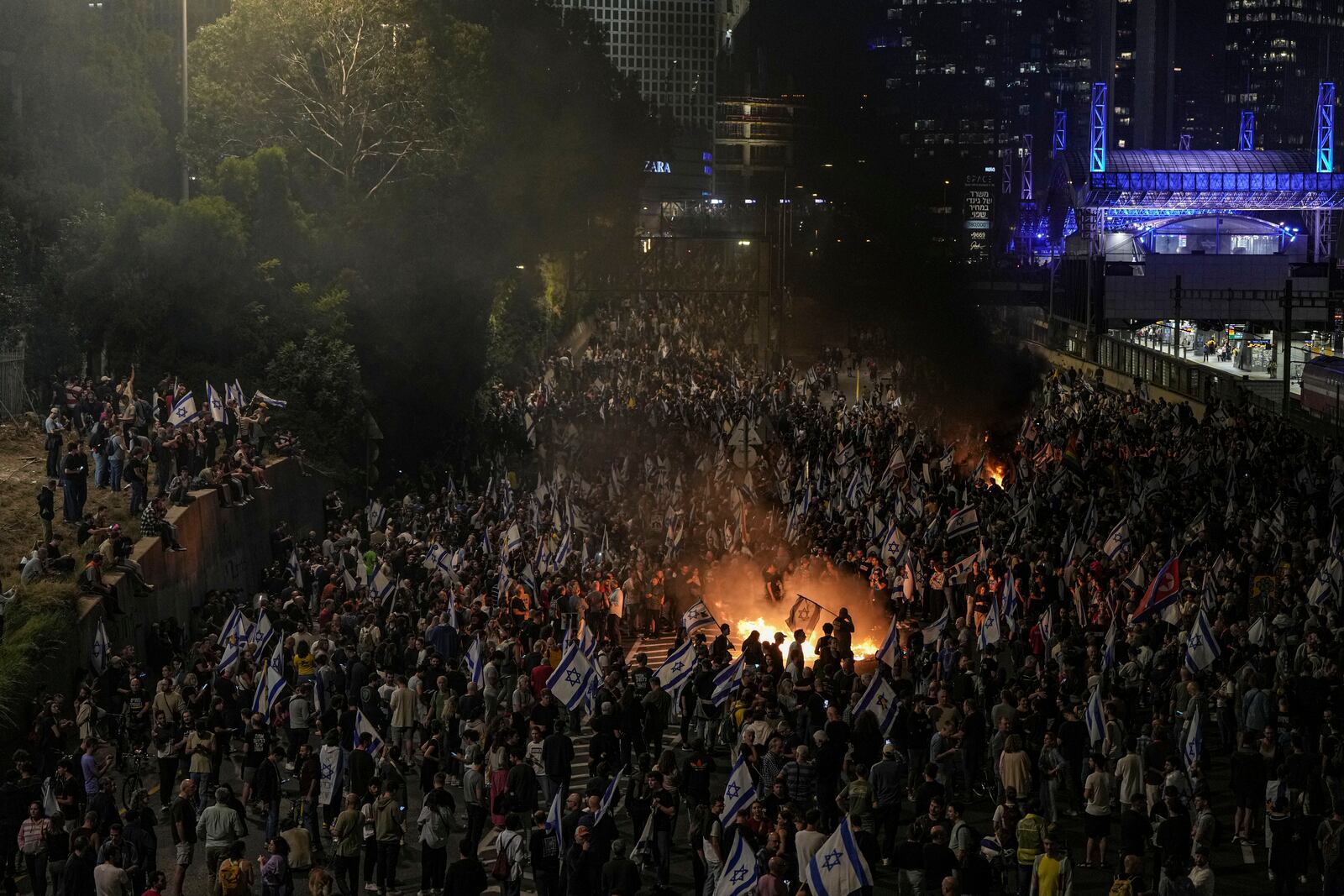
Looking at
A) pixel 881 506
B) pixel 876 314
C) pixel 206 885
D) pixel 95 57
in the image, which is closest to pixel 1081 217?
pixel 876 314

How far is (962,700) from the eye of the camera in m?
17.0

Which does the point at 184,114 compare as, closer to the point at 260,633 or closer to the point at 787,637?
the point at 787,637

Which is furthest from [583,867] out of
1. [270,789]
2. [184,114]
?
[184,114]

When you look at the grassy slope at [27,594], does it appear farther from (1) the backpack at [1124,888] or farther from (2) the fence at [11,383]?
(1) the backpack at [1124,888]

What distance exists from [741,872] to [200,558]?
54.1 feet

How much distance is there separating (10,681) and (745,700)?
784 cm

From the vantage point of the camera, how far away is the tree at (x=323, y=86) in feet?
145

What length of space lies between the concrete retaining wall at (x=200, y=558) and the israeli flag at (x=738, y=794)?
938 centimetres

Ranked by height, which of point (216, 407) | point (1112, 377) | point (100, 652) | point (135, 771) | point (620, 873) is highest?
point (216, 407)

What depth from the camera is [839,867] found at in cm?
1246

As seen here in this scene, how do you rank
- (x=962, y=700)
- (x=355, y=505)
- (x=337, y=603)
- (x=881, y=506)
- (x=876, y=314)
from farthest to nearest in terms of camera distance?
(x=876, y=314) < (x=355, y=505) < (x=881, y=506) < (x=337, y=603) < (x=962, y=700)

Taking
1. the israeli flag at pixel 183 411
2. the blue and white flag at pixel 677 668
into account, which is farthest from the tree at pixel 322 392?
the blue and white flag at pixel 677 668

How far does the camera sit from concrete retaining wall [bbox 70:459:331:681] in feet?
73.2

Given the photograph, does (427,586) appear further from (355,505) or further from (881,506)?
(355,505)
